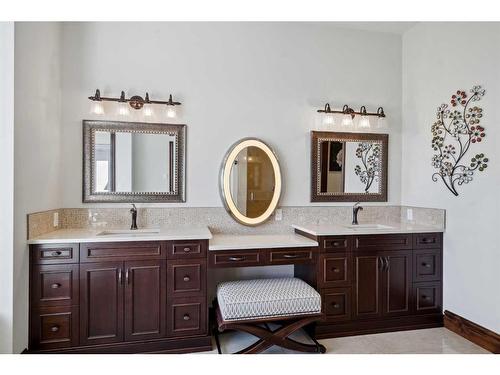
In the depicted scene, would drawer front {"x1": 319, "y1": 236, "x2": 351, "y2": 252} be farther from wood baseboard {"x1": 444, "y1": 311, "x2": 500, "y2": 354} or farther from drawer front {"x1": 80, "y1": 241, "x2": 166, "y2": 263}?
drawer front {"x1": 80, "y1": 241, "x2": 166, "y2": 263}

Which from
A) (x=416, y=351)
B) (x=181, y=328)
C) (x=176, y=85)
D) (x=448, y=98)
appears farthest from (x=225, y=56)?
(x=416, y=351)

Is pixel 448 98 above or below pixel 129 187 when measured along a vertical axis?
above

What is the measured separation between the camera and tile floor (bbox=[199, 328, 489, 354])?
2.46 m

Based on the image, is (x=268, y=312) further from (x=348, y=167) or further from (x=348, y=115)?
(x=348, y=115)

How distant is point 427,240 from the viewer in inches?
114

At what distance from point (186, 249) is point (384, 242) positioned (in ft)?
5.95

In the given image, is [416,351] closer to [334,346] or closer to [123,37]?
[334,346]

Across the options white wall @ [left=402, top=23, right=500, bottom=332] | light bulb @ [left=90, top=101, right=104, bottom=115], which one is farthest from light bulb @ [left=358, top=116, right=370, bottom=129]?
light bulb @ [left=90, top=101, right=104, bottom=115]

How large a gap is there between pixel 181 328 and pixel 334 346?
1301 millimetres

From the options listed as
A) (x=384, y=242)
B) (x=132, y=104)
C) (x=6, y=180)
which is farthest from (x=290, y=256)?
(x=6, y=180)

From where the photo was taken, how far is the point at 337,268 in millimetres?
2705

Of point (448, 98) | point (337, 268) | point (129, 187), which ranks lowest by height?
point (337, 268)

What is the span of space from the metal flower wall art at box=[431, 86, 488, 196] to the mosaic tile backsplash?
0.40m
